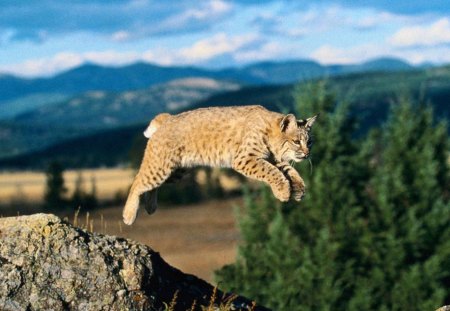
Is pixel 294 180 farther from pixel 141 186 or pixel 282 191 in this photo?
pixel 141 186

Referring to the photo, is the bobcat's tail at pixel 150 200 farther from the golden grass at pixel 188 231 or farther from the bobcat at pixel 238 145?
the golden grass at pixel 188 231

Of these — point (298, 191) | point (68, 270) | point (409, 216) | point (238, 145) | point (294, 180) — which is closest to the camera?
point (68, 270)

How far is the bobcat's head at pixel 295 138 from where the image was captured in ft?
39.3

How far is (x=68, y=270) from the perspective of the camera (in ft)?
39.1

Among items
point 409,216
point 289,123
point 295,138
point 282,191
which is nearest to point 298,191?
point 282,191

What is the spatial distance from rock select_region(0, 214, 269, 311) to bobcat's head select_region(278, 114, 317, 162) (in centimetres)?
211

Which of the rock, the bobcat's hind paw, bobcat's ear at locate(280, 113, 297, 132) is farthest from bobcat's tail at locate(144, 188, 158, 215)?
bobcat's ear at locate(280, 113, 297, 132)

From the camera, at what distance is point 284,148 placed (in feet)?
40.4

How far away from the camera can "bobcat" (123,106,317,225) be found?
12023 millimetres

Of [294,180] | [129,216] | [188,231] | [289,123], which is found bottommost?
[188,231]

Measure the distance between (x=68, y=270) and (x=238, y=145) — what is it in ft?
9.33

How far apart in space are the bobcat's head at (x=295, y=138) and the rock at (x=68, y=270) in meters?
2.11

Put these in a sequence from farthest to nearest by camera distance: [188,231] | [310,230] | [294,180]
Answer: [188,231]
[310,230]
[294,180]

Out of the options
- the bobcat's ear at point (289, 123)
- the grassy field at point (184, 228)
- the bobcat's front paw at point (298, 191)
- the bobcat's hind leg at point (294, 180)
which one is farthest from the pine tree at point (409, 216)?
the grassy field at point (184, 228)
